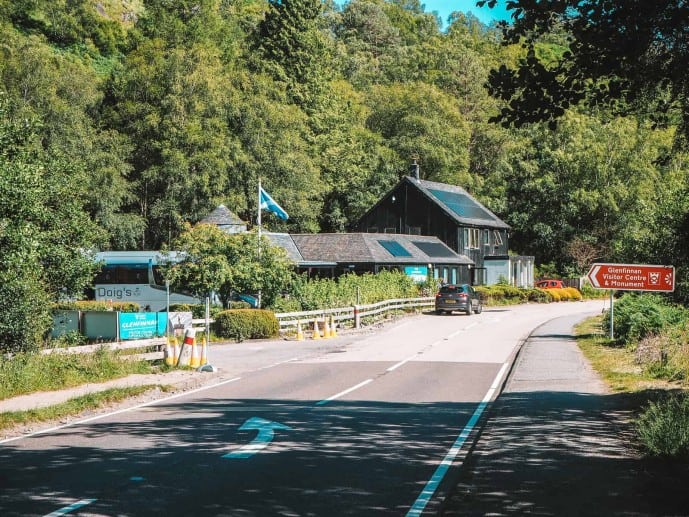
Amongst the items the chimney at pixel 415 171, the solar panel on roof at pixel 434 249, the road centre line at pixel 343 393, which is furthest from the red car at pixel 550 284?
the road centre line at pixel 343 393

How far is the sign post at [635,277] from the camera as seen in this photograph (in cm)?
2295

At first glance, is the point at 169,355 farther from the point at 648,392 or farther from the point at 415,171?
the point at 415,171

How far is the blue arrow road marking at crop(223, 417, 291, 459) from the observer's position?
34.6ft

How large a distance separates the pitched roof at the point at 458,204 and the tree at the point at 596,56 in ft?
200

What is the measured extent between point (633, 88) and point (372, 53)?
5317 inches

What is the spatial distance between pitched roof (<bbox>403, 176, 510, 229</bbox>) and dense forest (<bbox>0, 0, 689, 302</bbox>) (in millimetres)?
7258

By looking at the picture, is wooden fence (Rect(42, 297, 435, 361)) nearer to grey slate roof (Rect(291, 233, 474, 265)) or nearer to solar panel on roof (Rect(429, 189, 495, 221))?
grey slate roof (Rect(291, 233, 474, 265))

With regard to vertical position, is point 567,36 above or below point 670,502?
above

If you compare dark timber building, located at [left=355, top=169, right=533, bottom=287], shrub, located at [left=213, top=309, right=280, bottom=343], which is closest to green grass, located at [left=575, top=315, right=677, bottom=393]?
shrub, located at [left=213, top=309, right=280, bottom=343]

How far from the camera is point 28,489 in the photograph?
8508 millimetres

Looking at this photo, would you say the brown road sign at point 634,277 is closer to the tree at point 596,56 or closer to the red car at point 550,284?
the tree at point 596,56

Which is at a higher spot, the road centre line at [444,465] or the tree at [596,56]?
the tree at [596,56]

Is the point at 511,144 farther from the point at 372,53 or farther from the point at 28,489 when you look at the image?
the point at 28,489

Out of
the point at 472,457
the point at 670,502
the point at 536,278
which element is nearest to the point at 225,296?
the point at 472,457
